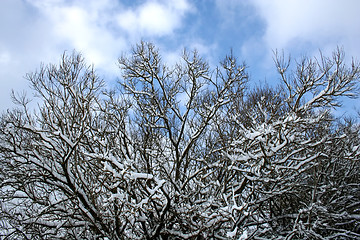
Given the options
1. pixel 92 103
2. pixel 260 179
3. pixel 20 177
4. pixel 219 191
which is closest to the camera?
pixel 260 179

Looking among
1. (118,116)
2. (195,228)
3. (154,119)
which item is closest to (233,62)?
(154,119)

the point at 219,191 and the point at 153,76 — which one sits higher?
the point at 153,76

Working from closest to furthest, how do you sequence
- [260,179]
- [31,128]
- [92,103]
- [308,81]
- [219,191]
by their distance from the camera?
[260,179], [31,128], [219,191], [308,81], [92,103]

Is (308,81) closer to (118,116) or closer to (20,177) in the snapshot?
(118,116)

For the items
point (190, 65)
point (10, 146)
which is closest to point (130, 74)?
point (190, 65)

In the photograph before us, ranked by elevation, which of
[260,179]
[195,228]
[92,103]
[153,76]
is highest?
[153,76]

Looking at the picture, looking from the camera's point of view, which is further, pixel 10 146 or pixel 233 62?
pixel 233 62

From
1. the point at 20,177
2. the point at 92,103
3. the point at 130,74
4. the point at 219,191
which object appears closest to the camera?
the point at 219,191

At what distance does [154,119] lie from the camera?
912 centimetres

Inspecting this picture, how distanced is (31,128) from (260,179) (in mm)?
5455

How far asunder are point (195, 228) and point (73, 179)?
3179 mm

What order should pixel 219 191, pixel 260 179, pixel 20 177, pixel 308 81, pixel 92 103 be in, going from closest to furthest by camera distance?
pixel 260 179 < pixel 219 191 < pixel 20 177 < pixel 308 81 < pixel 92 103

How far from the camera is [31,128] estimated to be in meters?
6.21

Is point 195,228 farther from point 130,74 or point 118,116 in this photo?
point 130,74
